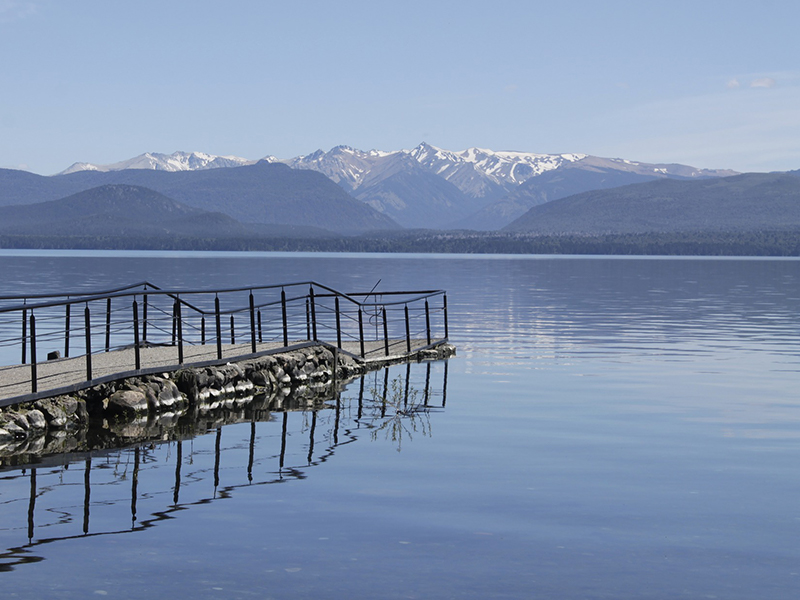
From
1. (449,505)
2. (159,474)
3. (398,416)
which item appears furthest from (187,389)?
(449,505)

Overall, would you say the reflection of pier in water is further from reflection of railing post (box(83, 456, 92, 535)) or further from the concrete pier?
the concrete pier

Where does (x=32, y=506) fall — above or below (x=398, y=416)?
above

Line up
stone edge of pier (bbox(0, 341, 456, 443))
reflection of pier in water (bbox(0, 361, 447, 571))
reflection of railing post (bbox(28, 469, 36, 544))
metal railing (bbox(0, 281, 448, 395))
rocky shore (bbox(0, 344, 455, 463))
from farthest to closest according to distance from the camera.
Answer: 1. metal railing (bbox(0, 281, 448, 395))
2. stone edge of pier (bbox(0, 341, 456, 443))
3. rocky shore (bbox(0, 344, 455, 463))
4. reflection of pier in water (bbox(0, 361, 447, 571))
5. reflection of railing post (bbox(28, 469, 36, 544))

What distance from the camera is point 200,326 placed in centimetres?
4712

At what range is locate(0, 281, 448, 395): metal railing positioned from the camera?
2200 cm

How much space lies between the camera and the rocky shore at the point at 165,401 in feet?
56.6

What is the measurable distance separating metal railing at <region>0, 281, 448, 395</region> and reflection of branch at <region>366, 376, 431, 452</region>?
3.26 meters

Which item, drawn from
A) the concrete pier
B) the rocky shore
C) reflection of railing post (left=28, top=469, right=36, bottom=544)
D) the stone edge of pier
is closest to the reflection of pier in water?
reflection of railing post (left=28, top=469, right=36, bottom=544)

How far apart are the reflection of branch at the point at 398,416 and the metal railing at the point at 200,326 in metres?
3.26

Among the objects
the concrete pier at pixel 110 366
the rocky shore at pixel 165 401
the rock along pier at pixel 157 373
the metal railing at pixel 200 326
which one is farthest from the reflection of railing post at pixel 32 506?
the metal railing at pixel 200 326

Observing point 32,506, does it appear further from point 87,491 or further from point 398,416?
point 398,416

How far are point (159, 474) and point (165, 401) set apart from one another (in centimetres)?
622

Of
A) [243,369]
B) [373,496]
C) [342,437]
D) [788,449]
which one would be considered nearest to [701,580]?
[373,496]

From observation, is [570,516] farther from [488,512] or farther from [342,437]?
[342,437]
